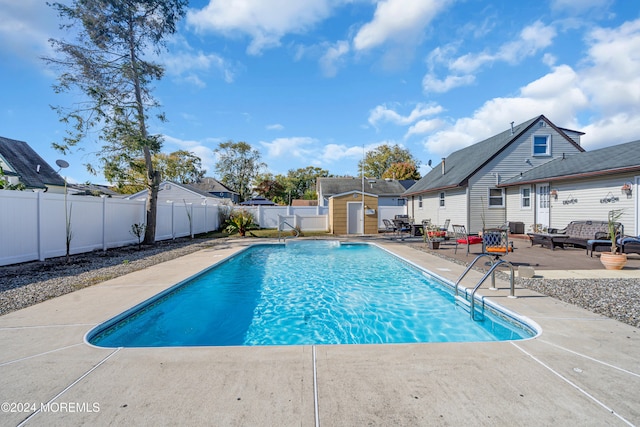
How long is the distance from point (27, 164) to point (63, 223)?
18973 millimetres

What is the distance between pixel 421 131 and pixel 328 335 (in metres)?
26.3

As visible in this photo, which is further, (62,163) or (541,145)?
(541,145)

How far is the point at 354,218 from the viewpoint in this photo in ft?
63.8

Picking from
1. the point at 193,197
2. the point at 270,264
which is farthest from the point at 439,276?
the point at 193,197

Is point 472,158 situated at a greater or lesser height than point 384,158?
lesser

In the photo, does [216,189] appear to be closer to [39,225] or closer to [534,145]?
[39,225]

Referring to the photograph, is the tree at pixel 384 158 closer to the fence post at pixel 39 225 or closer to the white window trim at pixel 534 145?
the white window trim at pixel 534 145

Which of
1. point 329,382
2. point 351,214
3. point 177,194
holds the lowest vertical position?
point 329,382

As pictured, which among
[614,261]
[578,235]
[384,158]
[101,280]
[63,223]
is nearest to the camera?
[101,280]

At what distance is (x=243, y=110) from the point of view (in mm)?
20984

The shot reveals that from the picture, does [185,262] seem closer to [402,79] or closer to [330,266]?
[330,266]

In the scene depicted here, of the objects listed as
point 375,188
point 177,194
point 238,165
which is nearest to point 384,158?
point 375,188

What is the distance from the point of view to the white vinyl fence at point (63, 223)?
25.9ft

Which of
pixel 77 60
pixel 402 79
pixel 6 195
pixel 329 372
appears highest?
pixel 402 79
